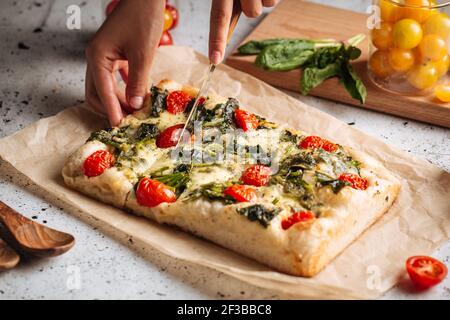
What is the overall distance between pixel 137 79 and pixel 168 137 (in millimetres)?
717

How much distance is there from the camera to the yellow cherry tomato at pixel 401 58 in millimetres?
6293

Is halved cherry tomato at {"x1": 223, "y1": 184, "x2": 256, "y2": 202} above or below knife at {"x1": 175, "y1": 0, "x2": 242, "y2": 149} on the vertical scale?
below

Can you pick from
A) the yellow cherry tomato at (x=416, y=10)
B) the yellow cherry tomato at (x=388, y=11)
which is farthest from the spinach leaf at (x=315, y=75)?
the yellow cherry tomato at (x=416, y=10)

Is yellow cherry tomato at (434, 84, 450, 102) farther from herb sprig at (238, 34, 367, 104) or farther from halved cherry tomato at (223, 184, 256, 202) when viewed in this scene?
halved cherry tomato at (223, 184, 256, 202)

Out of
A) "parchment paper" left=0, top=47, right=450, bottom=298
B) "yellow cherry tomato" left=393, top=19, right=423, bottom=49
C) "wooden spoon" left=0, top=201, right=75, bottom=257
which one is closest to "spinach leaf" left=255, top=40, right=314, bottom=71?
"parchment paper" left=0, top=47, right=450, bottom=298

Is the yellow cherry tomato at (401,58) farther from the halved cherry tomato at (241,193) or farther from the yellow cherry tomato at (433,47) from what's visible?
the halved cherry tomato at (241,193)

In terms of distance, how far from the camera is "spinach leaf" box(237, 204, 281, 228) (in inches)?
184

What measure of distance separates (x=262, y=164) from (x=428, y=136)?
74.9 inches

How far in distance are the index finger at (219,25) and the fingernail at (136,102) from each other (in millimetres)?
936

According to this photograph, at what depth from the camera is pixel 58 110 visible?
6660mm

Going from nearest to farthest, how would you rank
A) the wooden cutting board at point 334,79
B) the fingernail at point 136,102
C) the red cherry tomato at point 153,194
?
the red cherry tomato at point 153,194 < the fingernail at point 136,102 < the wooden cutting board at point 334,79

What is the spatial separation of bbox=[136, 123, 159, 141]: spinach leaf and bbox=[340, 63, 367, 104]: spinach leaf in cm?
203

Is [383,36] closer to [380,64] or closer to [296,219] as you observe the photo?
[380,64]

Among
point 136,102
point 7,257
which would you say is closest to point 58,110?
point 136,102
